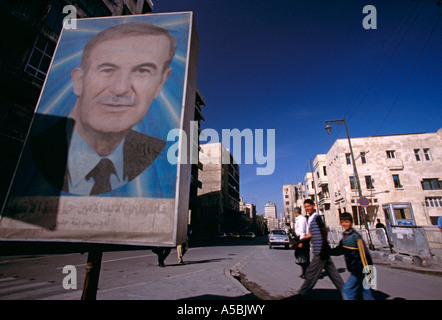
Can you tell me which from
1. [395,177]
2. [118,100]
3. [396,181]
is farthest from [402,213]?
[118,100]

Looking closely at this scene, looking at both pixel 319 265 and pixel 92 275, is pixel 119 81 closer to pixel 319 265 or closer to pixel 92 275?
pixel 92 275

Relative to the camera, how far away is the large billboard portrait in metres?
2.79

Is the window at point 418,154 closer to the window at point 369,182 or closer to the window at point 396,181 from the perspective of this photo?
the window at point 396,181

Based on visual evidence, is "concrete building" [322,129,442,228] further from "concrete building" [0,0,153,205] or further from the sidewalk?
"concrete building" [0,0,153,205]

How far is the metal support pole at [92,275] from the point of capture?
9.15 ft

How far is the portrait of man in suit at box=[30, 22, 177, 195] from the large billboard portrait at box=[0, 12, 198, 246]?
0.06 feet

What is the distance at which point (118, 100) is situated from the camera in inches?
133

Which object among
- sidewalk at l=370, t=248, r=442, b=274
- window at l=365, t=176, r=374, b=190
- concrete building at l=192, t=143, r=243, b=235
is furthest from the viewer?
concrete building at l=192, t=143, r=243, b=235

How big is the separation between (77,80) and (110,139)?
149 cm

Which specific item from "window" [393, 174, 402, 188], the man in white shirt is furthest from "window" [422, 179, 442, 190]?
the man in white shirt

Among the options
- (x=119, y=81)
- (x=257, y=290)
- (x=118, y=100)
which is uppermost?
(x=119, y=81)

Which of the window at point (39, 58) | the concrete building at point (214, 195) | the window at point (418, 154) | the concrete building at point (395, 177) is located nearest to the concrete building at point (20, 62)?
the window at point (39, 58)
